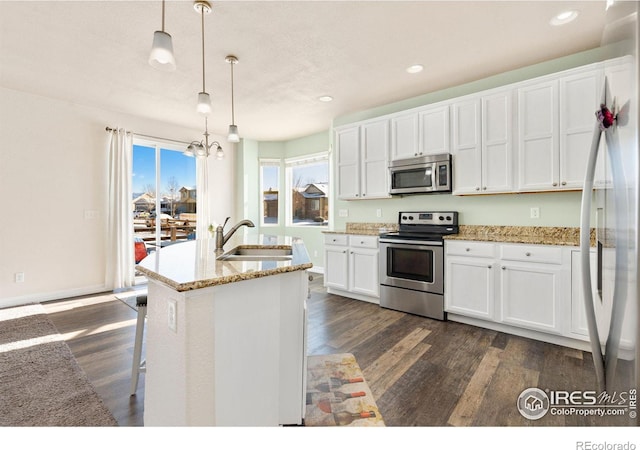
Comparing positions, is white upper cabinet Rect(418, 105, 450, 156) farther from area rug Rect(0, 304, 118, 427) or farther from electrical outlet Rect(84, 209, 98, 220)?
electrical outlet Rect(84, 209, 98, 220)

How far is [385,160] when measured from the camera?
12.6ft

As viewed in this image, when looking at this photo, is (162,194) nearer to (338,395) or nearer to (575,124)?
(338,395)

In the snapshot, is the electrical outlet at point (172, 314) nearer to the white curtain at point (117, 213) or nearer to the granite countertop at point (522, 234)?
the granite countertop at point (522, 234)

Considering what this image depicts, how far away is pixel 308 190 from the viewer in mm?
6039

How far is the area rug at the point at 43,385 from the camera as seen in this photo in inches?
64.6

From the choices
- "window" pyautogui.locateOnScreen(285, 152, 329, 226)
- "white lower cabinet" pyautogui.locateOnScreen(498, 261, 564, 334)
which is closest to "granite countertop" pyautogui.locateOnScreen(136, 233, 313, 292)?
"white lower cabinet" pyautogui.locateOnScreen(498, 261, 564, 334)

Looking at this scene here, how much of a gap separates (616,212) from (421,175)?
2.77 meters

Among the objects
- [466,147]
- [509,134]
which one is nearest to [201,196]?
[466,147]

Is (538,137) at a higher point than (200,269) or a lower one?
higher

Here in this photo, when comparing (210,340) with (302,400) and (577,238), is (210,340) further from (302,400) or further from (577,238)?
(577,238)

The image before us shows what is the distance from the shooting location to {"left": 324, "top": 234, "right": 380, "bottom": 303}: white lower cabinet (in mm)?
3689
